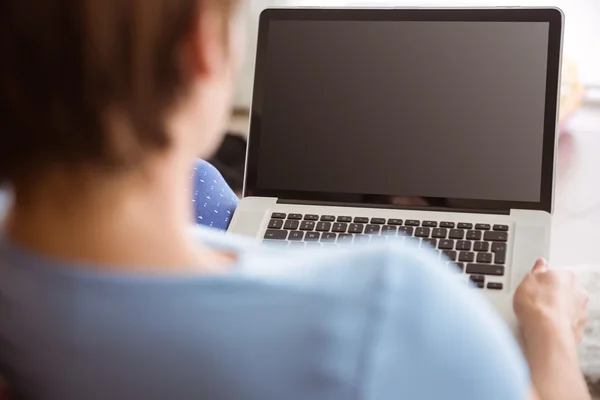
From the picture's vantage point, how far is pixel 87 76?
0.35m

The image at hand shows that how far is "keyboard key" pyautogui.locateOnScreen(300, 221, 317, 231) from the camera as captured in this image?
89 centimetres

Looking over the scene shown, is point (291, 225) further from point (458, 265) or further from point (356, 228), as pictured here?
point (458, 265)

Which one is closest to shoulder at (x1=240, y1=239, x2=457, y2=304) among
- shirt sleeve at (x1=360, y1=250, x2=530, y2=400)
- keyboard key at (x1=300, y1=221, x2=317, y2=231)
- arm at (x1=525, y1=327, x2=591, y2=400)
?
shirt sleeve at (x1=360, y1=250, x2=530, y2=400)

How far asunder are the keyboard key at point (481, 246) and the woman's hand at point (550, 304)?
0.07 meters

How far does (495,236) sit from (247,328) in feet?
1.71

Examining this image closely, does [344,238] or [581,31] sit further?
[581,31]

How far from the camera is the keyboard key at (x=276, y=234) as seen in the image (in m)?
0.89

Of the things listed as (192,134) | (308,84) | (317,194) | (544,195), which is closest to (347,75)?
(308,84)

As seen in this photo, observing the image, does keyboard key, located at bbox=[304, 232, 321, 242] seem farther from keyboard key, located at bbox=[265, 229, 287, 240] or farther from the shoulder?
the shoulder

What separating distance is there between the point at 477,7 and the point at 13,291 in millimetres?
697

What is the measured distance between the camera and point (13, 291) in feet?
1.32

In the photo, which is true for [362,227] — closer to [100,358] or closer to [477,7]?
[477,7]

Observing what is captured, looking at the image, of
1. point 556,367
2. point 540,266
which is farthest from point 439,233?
point 556,367

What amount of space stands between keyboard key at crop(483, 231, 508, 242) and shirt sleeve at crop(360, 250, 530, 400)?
1.34 ft
